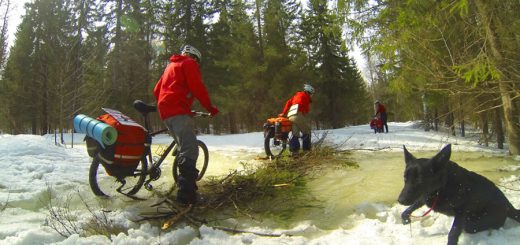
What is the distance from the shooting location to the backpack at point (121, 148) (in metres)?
4.45

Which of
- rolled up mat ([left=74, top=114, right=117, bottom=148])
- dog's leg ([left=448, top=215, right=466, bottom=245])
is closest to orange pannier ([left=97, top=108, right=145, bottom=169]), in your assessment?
rolled up mat ([left=74, top=114, right=117, bottom=148])

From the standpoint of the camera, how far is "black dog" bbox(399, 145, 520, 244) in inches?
115

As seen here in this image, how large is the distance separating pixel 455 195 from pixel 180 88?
3.24m

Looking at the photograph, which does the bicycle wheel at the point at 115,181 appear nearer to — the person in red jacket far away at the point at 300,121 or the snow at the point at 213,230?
the snow at the point at 213,230

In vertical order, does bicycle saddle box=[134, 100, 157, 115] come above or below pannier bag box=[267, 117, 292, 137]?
above

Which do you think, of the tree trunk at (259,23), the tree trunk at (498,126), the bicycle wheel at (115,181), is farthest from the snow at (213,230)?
the tree trunk at (259,23)

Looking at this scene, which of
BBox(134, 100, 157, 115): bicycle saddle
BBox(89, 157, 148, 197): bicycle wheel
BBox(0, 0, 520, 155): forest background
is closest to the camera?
BBox(89, 157, 148, 197): bicycle wheel

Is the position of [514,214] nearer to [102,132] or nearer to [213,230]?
[213,230]

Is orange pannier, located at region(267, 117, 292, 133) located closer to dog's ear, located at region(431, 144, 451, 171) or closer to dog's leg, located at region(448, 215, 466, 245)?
dog's ear, located at region(431, 144, 451, 171)

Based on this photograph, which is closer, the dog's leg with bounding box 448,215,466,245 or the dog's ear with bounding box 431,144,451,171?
the dog's leg with bounding box 448,215,466,245

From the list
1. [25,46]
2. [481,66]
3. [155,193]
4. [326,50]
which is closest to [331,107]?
[326,50]

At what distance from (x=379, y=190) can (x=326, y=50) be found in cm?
2315

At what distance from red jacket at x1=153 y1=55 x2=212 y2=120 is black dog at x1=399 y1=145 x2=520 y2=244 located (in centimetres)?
267

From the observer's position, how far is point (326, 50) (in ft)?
88.4
